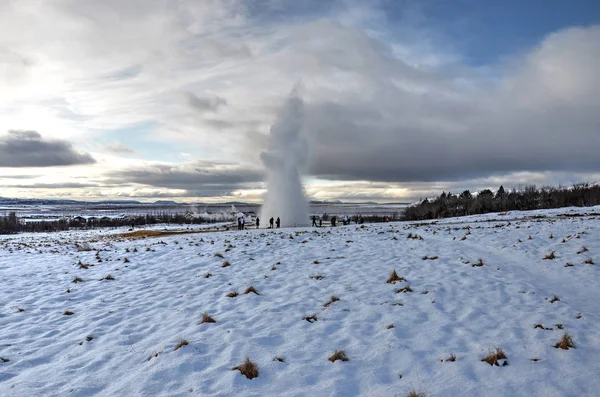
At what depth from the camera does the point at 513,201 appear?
92.8 m

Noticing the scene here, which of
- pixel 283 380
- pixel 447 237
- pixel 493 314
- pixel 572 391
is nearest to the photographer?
pixel 572 391

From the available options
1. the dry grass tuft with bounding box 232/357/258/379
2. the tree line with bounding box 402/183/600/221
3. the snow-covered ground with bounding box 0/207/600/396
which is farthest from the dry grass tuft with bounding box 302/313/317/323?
the tree line with bounding box 402/183/600/221

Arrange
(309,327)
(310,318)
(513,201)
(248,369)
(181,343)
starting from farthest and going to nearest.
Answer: (513,201) < (310,318) < (309,327) < (181,343) < (248,369)

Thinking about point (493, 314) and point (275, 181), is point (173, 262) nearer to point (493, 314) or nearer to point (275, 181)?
point (493, 314)

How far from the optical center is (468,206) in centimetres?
9906

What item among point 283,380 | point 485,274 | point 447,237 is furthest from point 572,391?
point 447,237

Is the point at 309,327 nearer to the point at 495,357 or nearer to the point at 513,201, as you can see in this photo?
the point at 495,357

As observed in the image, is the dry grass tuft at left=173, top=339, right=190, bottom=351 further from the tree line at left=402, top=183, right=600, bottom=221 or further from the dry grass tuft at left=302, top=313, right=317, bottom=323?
the tree line at left=402, top=183, right=600, bottom=221

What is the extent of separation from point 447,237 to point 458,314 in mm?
14115

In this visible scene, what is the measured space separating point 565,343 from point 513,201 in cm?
10010

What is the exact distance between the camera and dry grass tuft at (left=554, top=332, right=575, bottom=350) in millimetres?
5965

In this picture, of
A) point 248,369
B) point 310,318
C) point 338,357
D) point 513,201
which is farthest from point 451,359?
point 513,201

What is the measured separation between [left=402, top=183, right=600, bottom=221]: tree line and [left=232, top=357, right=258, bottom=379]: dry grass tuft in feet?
306

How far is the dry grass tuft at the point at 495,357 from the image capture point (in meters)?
5.54
